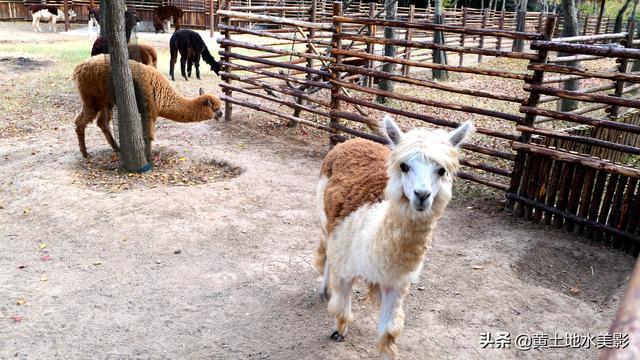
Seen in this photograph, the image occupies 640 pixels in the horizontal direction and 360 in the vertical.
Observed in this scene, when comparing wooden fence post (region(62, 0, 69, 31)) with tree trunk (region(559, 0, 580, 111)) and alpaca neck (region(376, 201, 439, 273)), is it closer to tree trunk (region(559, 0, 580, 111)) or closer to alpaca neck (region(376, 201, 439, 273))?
tree trunk (region(559, 0, 580, 111))

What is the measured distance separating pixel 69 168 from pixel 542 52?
20.3 ft

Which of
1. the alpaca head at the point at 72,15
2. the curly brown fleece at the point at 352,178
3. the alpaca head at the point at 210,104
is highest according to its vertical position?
the alpaca head at the point at 72,15

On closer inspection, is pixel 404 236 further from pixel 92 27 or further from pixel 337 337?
pixel 92 27

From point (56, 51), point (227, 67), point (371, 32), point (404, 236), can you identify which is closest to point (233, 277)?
point (404, 236)

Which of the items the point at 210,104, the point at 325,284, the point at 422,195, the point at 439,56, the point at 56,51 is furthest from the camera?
the point at 56,51

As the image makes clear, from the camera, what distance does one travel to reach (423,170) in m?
2.37

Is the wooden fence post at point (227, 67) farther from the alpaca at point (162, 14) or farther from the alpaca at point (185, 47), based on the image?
the alpaca at point (162, 14)

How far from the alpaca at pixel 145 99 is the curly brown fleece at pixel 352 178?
415 cm

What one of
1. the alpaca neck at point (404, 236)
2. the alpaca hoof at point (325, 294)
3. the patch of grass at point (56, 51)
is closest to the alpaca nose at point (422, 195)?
the alpaca neck at point (404, 236)

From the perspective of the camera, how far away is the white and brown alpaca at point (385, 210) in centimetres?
243

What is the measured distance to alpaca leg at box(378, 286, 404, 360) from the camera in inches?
113

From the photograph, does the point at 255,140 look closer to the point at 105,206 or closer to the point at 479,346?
the point at 105,206

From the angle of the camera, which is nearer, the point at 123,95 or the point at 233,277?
the point at 233,277

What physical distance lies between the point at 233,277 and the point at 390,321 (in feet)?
5.85
